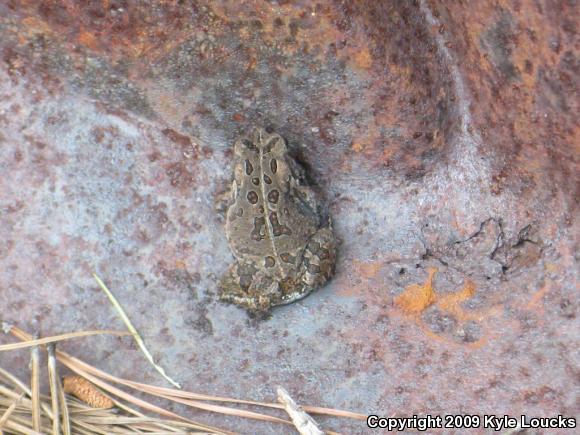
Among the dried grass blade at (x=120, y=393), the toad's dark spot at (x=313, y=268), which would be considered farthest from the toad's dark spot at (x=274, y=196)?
the dried grass blade at (x=120, y=393)

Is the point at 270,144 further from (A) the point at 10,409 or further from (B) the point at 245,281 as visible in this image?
(A) the point at 10,409

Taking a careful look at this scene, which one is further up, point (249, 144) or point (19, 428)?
point (249, 144)

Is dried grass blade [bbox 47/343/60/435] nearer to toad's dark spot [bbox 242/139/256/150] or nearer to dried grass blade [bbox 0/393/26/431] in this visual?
dried grass blade [bbox 0/393/26/431]

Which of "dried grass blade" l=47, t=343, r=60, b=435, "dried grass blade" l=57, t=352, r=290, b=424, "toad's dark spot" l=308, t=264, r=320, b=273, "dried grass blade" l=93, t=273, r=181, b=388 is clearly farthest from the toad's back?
"dried grass blade" l=47, t=343, r=60, b=435

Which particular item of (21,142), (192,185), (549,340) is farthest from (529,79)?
(21,142)

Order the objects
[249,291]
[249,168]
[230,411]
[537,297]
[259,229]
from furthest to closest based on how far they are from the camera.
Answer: [259,229] < [249,168] < [249,291] < [230,411] < [537,297]

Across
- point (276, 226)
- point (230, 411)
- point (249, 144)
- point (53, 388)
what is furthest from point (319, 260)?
point (53, 388)
